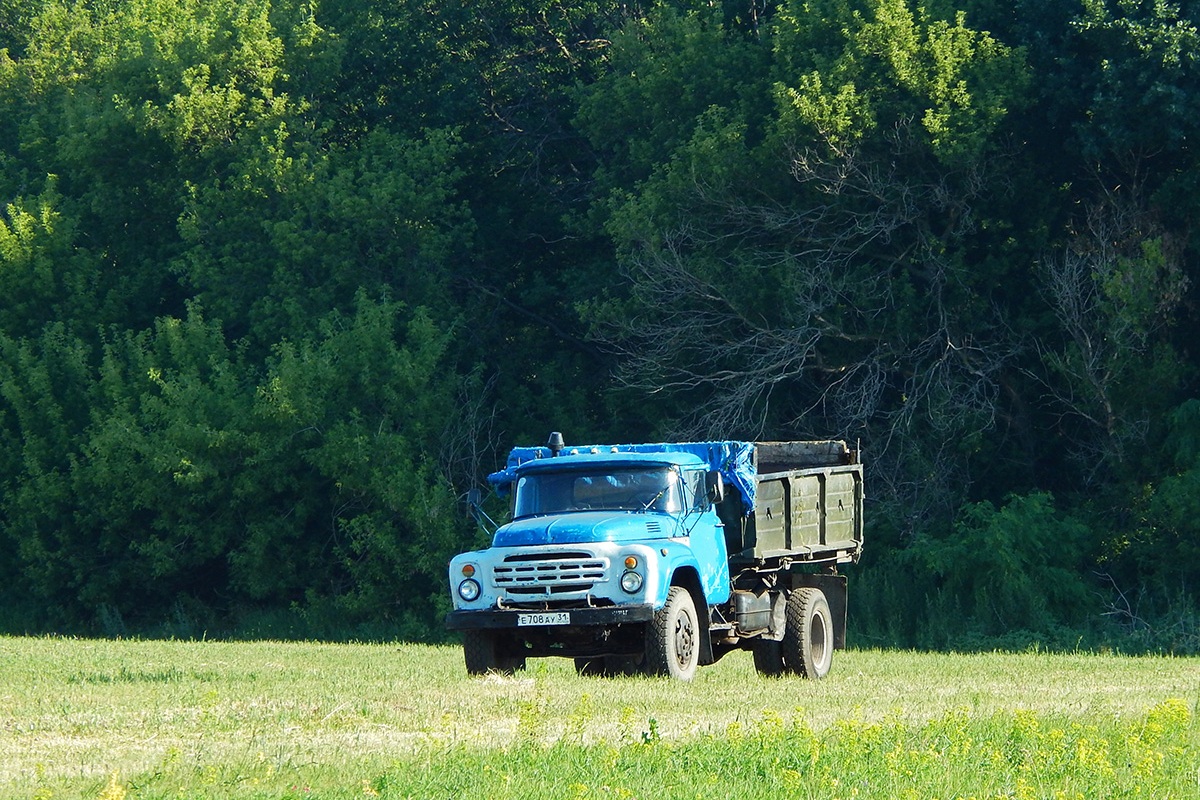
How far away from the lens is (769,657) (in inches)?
659

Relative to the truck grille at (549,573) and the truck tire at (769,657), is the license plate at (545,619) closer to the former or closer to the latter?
the truck grille at (549,573)

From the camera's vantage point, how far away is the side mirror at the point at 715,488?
1529 centimetres

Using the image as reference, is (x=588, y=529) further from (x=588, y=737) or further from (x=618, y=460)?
(x=588, y=737)

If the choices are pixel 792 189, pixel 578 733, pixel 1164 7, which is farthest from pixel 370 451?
pixel 578 733

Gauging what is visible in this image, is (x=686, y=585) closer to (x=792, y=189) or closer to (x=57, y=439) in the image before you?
(x=792, y=189)

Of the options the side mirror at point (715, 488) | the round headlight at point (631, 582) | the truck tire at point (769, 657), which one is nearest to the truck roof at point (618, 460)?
the side mirror at point (715, 488)

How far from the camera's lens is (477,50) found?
118 ft

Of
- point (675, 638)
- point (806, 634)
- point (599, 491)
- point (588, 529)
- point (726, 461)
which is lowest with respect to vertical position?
point (806, 634)

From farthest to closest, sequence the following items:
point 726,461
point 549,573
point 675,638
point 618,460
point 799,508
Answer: point 799,508
point 726,461
point 618,460
point 675,638
point 549,573

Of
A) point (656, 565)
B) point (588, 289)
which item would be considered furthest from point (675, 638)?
point (588, 289)

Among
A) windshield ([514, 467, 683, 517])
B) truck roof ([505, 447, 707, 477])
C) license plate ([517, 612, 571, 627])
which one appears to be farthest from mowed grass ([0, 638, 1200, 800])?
truck roof ([505, 447, 707, 477])

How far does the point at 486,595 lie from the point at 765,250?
15.6 m

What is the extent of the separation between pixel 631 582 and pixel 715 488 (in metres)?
1.49

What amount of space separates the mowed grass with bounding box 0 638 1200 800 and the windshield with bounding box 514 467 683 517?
1608 millimetres
